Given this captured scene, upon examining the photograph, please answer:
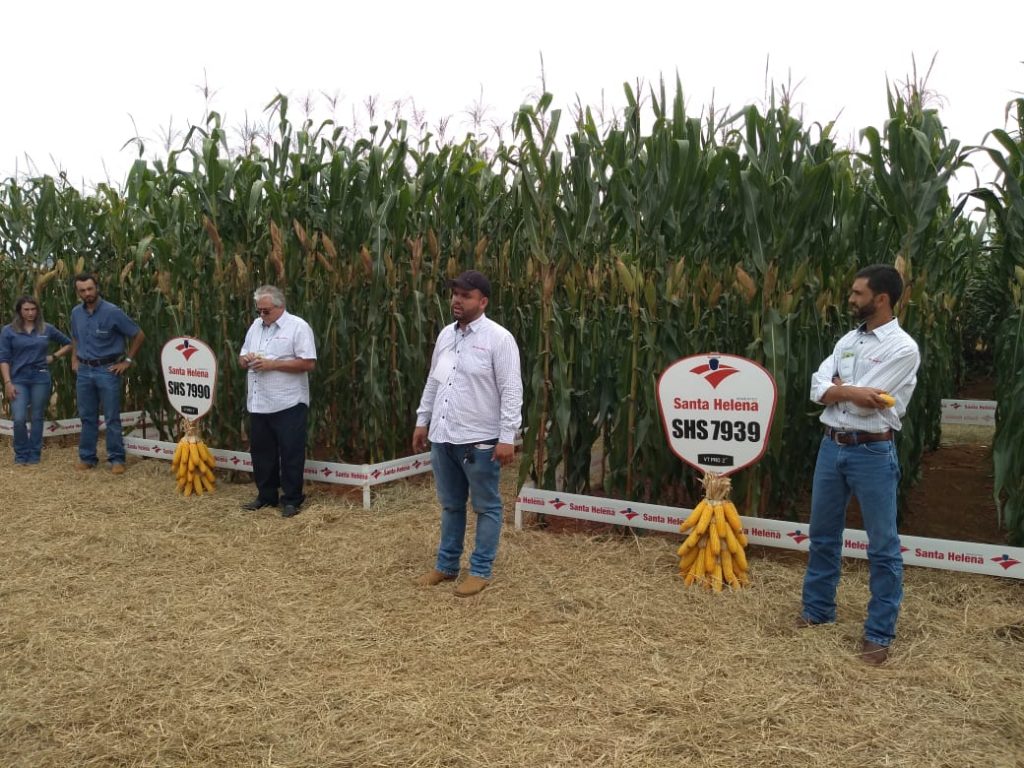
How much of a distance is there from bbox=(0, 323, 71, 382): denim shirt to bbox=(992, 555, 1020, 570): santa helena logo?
8.00m

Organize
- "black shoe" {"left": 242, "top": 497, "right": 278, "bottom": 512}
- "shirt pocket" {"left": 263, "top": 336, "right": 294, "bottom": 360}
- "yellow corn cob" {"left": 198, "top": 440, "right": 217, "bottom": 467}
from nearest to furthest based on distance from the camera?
"shirt pocket" {"left": 263, "top": 336, "right": 294, "bottom": 360} → "black shoe" {"left": 242, "top": 497, "right": 278, "bottom": 512} → "yellow corn cob" {"left": 198, "top": 440, "right": 217, "bottom": 467}

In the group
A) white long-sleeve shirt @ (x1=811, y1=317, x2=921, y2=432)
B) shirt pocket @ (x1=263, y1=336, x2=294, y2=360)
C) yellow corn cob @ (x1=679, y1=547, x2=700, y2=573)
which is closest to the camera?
white long-sleeve shirt @ (x1=811, y1=317, x2=921, y2=432)

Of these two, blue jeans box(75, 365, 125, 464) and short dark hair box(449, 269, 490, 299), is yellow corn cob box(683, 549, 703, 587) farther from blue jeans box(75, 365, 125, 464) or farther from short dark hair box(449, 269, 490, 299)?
blue jeans box(75, 365, 125, 464)

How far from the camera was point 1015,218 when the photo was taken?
14.1 ft

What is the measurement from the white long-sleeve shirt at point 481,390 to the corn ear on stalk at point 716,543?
116 centimetres

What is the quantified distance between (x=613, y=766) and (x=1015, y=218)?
11.7ft

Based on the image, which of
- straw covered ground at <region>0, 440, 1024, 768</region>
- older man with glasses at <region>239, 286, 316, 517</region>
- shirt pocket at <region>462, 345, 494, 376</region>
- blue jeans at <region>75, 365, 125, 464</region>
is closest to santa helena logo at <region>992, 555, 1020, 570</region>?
straw covered ground at <region>0, 440, 1024, 768</region>

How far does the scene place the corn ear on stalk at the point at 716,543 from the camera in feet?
14.2

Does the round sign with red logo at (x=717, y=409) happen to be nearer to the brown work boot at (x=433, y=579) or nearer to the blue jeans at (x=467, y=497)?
the blue jeans at (x=467, y=497)

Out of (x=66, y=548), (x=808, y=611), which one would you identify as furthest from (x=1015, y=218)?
(x=66, y=548)

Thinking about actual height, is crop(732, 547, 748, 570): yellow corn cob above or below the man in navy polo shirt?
below

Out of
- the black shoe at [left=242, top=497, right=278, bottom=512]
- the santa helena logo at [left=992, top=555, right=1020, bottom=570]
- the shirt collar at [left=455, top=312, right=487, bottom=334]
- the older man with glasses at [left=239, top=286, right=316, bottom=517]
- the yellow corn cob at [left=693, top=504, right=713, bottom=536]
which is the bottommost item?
the black shoe at [left=242, top=497, right=278, bottom=512]

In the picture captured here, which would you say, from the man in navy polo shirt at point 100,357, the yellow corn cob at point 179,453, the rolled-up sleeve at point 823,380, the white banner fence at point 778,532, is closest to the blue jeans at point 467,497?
the white banner fence at point 778,532

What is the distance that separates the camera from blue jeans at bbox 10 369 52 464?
7824 millimetres
